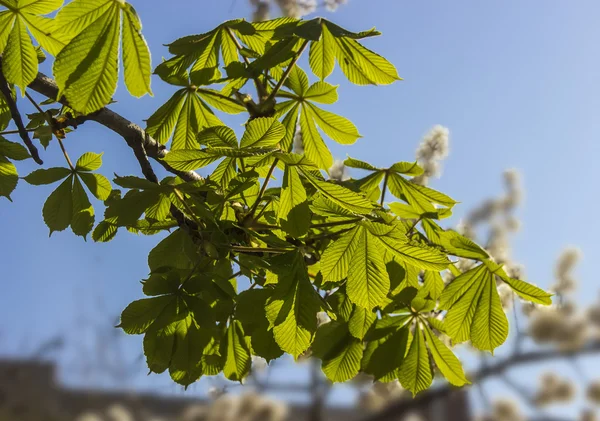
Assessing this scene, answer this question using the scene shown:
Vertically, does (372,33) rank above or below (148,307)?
above

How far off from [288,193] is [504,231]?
217cm

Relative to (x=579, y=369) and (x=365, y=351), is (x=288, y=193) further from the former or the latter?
(x=579, y=369)

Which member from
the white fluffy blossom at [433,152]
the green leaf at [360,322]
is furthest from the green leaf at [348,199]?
the white fluffy blossom at [433,152]

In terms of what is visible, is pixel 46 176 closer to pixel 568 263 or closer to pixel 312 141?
pixel 312 141

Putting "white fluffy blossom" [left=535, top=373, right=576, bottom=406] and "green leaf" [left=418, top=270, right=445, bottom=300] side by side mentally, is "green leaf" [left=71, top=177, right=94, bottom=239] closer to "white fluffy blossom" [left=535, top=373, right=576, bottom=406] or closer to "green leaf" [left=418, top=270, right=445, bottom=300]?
"green leaf" [left=418, top=270, right=445, bottom=300]

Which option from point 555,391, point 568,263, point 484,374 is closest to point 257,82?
point 484,374

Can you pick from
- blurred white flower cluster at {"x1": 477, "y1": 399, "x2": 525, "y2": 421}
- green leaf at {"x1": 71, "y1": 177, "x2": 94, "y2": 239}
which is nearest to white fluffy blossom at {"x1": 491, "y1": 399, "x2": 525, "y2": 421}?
blurred white flower cluster at {"x1": 477, "y1": 399, "x2": 525, "y2": 421}

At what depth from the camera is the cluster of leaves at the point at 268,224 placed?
1.23 ft

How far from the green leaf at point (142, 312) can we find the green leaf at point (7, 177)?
0.54 ft

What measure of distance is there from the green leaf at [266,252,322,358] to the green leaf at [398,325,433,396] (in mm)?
141

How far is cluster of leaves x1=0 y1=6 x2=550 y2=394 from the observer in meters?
0.38

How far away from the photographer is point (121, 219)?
37cm

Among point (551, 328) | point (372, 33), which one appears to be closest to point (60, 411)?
point (551, 328)

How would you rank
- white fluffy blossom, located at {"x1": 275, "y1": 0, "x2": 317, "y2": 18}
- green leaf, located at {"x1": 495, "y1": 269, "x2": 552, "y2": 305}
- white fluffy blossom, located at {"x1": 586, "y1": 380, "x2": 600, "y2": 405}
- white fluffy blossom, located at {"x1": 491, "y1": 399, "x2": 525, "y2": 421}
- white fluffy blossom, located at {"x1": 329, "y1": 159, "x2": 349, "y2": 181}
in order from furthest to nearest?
white fluffy blossom, located at {"x1": 491, "y1": 399, "x2": 525, "y2": 421}, white fluffy blossom, located at {"x1": 586, "y1": 380, "x2": 600, "y2": 405}, white fluffy blossom, located at {"x1": 275, "y1": 0, "x2": 317, "y2": 18}, white fluffy blossom, located at {"x1": 329, "y1": 159, "x2": 349, "y2": 181}, green leaf, located at {"x1": 495, "y1": 269, "x2": 552, "y2": 305}
